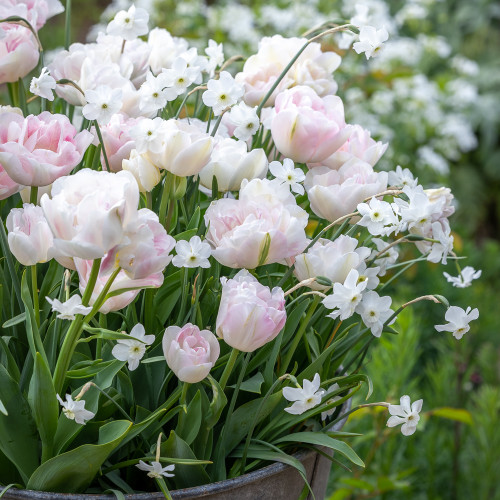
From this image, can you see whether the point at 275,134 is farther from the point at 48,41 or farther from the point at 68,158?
the point at 48,41

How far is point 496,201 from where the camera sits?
3.08m

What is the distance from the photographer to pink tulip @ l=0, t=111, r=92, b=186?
0.45 m

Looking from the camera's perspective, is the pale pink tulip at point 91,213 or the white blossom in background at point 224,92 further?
the white blossom in background at point 224,92

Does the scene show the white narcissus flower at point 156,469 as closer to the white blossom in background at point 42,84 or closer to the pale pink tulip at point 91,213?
the pale pink tulip at point 91,213

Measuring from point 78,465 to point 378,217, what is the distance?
9.4 inches

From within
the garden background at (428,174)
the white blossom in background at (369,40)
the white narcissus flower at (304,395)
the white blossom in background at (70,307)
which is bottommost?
the garden background at (428,174)

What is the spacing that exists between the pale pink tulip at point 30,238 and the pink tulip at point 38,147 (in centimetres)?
3

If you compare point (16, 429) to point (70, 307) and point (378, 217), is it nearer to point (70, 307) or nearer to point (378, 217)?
point (70, 307)

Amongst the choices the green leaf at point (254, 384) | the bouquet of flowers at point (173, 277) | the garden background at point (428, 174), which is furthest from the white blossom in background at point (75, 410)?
the garden background at point (428, 174)

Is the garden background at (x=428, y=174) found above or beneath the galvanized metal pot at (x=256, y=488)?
beneath

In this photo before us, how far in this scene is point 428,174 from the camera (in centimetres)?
211

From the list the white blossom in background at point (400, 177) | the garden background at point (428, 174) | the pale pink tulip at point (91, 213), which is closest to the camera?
the pale pink tulip at point (91, 213)

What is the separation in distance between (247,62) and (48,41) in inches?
104

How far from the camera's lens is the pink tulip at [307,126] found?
1.71 ft
